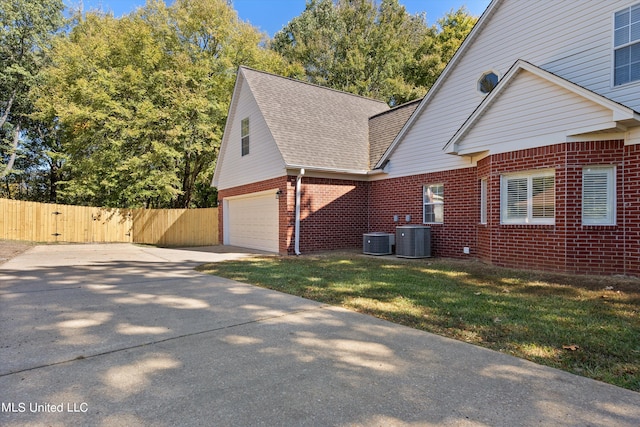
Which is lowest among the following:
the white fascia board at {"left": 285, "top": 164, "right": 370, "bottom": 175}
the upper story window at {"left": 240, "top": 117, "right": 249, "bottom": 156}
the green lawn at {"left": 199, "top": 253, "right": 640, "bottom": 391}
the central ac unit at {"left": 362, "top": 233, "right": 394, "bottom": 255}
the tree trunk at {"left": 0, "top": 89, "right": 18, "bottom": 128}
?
the green lawn at {"left": 199, "top": 253, "right": 640, "bottom": 391}

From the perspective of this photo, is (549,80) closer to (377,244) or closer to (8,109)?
(377,244)

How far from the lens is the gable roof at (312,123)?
1289 cm

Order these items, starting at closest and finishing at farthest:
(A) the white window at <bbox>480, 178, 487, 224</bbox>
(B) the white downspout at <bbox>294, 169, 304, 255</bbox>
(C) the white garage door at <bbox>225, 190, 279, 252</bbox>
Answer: (A) the white window at <bbox>480, 178, 487, 224</bbox>
(B) the white downspout at <bbox>294, 169, 304, 255</bbox>
(C) the white garage door at <bbox>225, 190, 279, 252</bbox>

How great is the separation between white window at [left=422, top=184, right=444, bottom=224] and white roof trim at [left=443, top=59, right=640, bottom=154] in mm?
1722

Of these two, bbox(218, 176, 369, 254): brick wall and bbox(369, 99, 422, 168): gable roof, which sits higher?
bbox(369, 99, 422, 168): gable roof

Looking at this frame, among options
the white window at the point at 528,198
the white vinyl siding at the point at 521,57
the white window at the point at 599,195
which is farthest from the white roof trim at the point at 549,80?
the white window at the point at 528,198

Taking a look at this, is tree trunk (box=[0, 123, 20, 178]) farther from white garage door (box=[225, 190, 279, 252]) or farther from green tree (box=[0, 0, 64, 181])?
white garage door (box=[225, 190, 279, 252])

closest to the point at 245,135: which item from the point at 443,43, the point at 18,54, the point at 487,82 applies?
the point at 487,82

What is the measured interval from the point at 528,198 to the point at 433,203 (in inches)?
135

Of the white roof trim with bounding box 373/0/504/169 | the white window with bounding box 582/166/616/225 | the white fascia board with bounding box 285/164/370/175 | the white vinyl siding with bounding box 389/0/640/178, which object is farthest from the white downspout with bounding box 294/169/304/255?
the white window with bounding box 582/166/616/225

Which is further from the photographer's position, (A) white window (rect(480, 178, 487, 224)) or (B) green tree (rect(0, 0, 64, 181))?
(B) green tree (rect(0, 0, 64, 181))

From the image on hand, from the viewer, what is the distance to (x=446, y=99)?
11.5 m

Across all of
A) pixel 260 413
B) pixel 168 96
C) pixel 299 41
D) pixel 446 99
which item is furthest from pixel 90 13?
pixel 260 413

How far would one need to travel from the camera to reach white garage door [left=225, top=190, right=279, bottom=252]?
1377 centimetres
